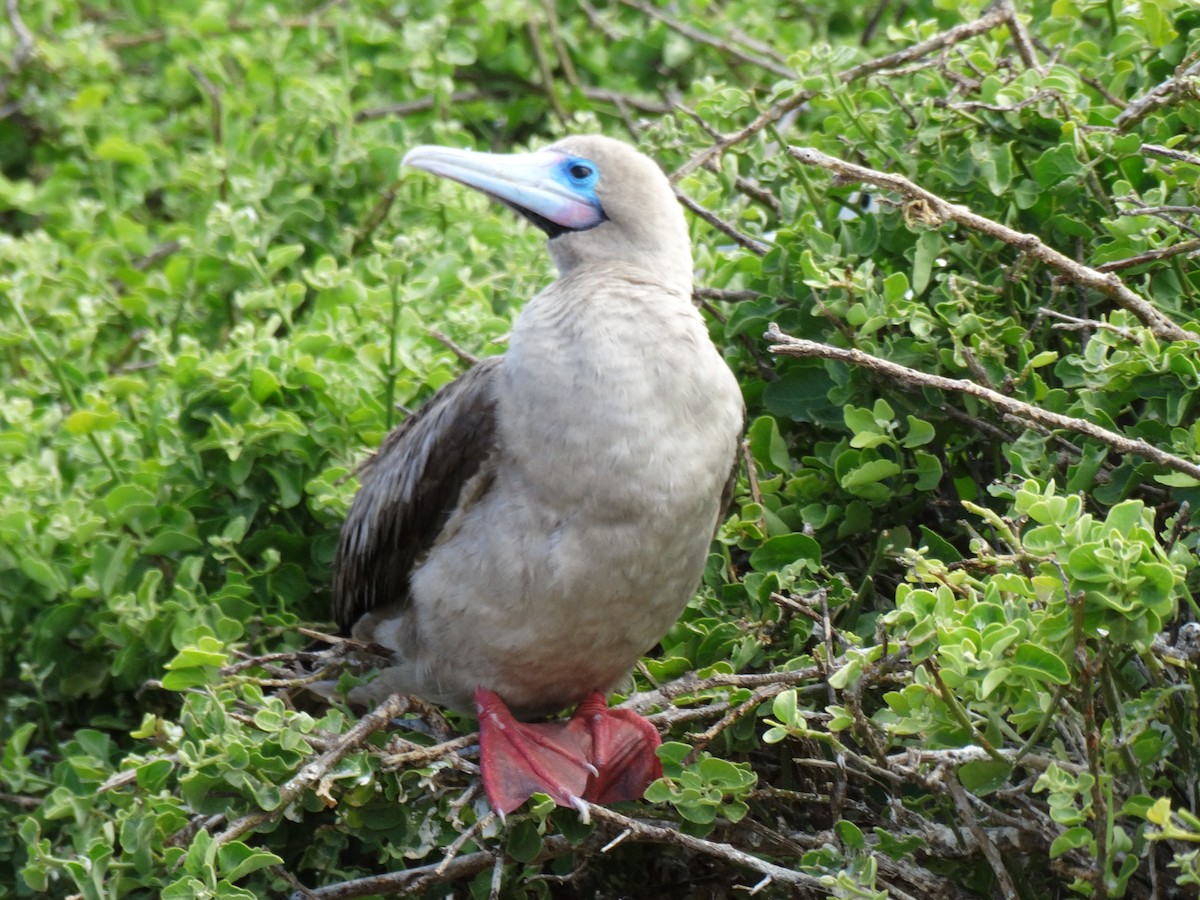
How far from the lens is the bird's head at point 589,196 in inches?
151

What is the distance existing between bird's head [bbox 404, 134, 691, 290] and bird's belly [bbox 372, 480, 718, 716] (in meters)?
0.69

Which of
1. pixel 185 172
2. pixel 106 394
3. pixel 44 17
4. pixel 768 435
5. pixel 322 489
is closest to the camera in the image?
pixel 768 435

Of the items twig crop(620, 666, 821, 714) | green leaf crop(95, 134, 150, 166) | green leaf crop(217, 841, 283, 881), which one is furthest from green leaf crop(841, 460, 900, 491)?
green leaf crop(95, 134, 150, 166)

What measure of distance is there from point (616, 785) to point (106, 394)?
2.20 m

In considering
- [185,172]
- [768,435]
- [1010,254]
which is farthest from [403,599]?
[185,172]

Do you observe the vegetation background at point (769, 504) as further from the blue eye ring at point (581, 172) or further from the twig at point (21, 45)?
the twig at point (21, 45)

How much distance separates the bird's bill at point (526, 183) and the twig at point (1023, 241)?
0.75m

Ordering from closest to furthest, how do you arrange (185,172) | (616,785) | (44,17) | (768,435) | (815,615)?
(815,615)
(616,785)
(768,435)
(185,172)
(44,17)

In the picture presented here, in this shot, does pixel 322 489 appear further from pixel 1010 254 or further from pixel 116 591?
pixel 1010 254

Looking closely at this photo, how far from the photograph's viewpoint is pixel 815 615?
3.19 metres

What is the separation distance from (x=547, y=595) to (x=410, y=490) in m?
0.51

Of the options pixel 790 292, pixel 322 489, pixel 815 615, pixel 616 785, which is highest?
pixel 790 292

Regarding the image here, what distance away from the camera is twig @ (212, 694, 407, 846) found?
3.19 meters

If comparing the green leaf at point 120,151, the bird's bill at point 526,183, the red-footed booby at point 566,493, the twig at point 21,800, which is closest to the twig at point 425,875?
the red-footed booby at point 566,493
